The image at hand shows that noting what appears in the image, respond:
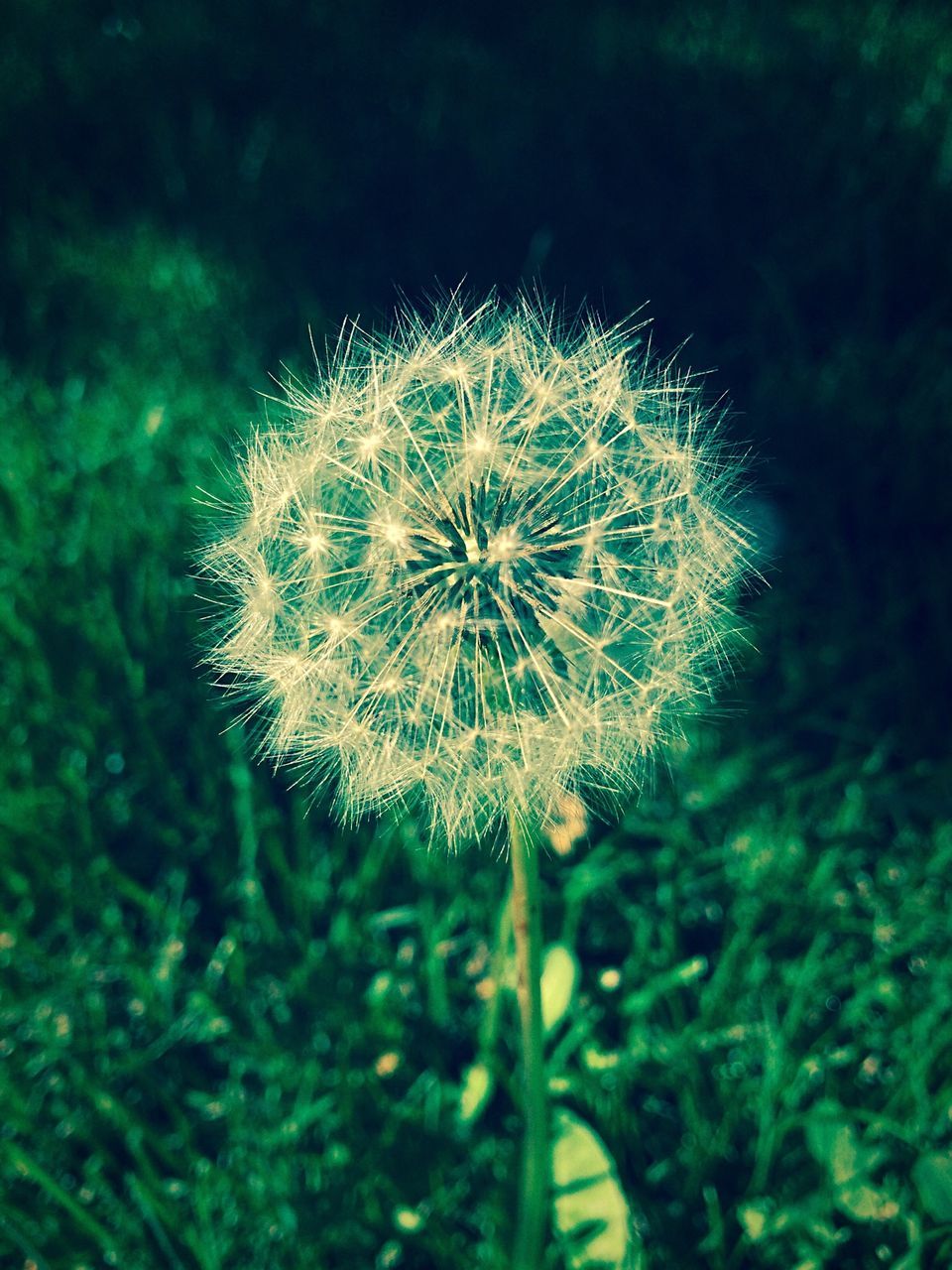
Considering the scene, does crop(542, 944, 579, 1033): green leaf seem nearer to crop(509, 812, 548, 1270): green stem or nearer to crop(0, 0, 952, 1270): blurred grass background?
crop(0, 0, 952, 1270): blurred grass background

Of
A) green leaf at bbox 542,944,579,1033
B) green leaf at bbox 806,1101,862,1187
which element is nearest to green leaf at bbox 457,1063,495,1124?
green leaf at bbox 542,944,579,1033

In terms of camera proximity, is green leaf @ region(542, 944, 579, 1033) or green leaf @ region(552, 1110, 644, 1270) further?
green leaf @ region(542, 944, 579, 1033)

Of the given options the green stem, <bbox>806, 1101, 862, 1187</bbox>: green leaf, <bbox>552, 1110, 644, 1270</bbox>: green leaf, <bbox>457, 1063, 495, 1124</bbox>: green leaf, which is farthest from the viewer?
<bbox>457, 1063, 495, 1124</bbox>: green leaf

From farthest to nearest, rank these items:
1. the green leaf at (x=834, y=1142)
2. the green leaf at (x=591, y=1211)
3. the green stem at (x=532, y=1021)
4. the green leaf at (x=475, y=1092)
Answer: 1. the green leaf at (x=475, y=1092)
2. the green leaf at (x=834, y=1142)
3. the green leaf at (x=591, y=1211)
4. the green stem at (x=532, y=1021)

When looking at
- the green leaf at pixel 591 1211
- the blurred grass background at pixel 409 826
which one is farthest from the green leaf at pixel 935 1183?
the green leaf at pixel 591 1211

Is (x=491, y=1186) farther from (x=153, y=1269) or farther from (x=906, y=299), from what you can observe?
(x=906, y=299)

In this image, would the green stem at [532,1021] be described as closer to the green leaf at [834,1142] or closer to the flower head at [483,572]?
the flower head at [483,572]

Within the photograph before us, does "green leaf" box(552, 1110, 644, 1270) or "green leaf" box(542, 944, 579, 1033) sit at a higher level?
"green leaf" box(542, 944, 579, 1033)
